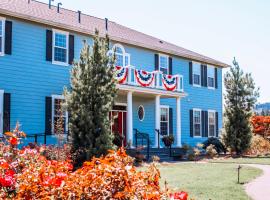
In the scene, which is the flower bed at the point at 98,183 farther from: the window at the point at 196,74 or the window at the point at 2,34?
the window at the point at 196,74

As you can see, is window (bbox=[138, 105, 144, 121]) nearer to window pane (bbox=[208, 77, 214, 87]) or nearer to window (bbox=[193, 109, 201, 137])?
window (bbox=[193, 109, 201, 137])

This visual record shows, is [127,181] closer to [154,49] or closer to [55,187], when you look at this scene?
[55,187]

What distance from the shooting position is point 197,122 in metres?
26.2

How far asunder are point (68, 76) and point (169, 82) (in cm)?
621

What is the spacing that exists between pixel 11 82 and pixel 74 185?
1410 cm

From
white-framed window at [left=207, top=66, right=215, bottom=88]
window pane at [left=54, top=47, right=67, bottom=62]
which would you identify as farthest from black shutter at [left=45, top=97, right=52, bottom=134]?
white-framed window at [left=207, top=66, right=215, bottom=88]

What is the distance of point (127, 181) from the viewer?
11.3 ft

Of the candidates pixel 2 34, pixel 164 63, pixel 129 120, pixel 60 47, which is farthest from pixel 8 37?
pixel 164 63

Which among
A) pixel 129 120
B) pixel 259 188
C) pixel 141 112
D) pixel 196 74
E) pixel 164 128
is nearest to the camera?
pixel 259 188

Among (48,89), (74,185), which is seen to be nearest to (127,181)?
(74,185)

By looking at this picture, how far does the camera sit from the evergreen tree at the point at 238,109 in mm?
23453

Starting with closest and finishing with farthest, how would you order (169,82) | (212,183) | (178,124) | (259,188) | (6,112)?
1. (259,188)
2. (212,183)
3. (6,112)
4. (169,82)
5. (178,124)

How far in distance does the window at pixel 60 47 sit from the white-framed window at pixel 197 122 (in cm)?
1082

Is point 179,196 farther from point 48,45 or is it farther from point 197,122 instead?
point 197,122
